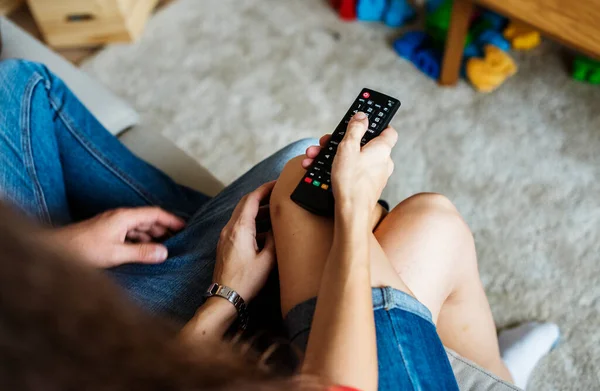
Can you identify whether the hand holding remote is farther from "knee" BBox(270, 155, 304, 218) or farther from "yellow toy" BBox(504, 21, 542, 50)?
"yellow toy" BBox(504, 21, 542, 50)

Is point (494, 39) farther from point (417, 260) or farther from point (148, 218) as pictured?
point (148, 218)

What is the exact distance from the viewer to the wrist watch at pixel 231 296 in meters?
0.67

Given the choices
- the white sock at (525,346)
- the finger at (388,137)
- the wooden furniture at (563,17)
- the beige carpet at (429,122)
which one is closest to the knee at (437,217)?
the finger at (388,137)

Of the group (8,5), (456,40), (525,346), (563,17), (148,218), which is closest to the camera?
(148,218)

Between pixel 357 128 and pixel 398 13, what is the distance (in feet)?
3.20

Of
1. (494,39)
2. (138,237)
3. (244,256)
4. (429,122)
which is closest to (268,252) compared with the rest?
(244,256)

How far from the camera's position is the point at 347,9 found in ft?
5.15

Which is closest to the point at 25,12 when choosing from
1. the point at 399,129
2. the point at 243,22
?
the point at 243,22

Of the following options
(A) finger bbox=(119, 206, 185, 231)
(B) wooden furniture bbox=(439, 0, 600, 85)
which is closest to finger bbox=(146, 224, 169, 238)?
(A) finger bbox=(119, 206, 185, 231)

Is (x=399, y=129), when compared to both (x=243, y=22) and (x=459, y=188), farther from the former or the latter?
(x=243, y=22)

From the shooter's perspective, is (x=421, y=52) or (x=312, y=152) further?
(x=421, y=52)

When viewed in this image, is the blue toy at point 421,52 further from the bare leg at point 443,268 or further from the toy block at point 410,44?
the bare leg at point 443,268

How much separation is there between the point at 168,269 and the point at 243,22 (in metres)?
1.08

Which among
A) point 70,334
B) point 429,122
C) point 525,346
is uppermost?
point 70,334
